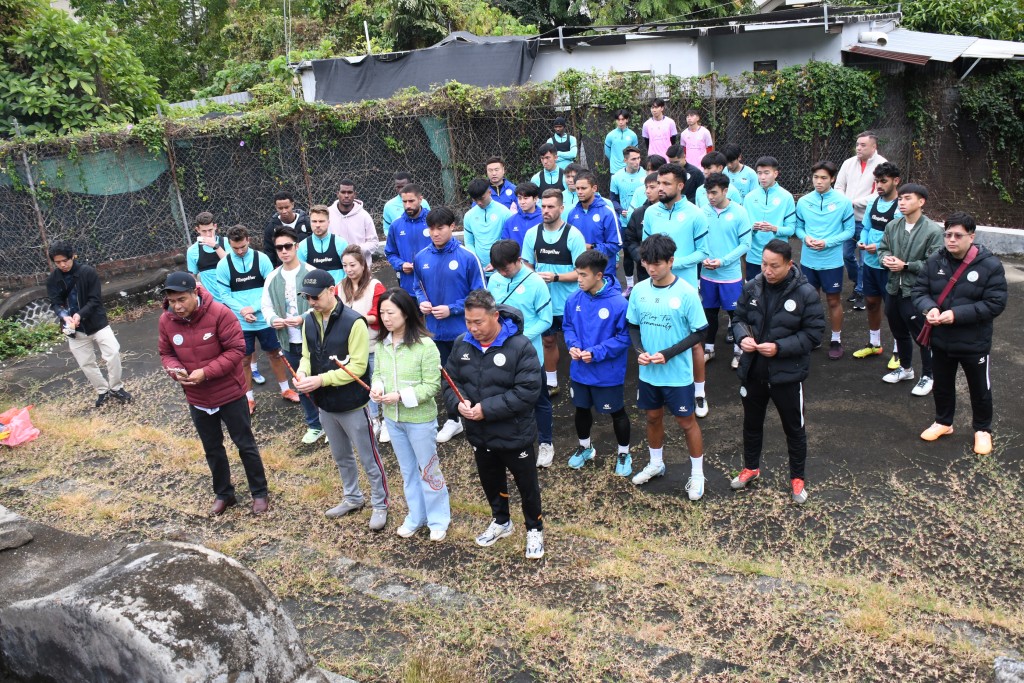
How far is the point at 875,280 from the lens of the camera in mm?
7750

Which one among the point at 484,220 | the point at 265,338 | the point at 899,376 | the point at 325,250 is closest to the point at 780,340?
the point at 899,376

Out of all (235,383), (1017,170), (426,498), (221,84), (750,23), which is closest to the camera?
(426,498)

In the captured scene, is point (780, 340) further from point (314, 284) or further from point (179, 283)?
point (179, 283)

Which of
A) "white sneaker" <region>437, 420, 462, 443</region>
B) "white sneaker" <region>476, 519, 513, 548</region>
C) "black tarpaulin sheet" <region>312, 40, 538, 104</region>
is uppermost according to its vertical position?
"black tarpaulin sheet" <region>312, 40, 538, 104</region>

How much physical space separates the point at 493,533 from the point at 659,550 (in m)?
1.13

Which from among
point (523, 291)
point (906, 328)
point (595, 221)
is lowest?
point (906, 328)

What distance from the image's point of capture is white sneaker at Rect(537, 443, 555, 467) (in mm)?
6770

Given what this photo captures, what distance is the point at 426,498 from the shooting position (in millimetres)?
5773

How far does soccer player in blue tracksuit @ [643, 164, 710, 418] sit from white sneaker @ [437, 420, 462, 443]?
216cm

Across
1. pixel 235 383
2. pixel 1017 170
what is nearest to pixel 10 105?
pixel 235 383

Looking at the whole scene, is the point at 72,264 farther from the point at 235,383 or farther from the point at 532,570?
the point at 532,570

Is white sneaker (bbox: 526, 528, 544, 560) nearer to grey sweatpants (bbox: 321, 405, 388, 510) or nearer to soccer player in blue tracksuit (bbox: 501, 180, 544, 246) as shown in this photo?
grey sweatpants (bbox: 321, 405, 388, 510)

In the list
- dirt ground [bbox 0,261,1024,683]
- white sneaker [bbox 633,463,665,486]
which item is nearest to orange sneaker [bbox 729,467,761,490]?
dirt ground [bbox 0,261,1024,683]

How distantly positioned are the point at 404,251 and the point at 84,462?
3569 millimetres
